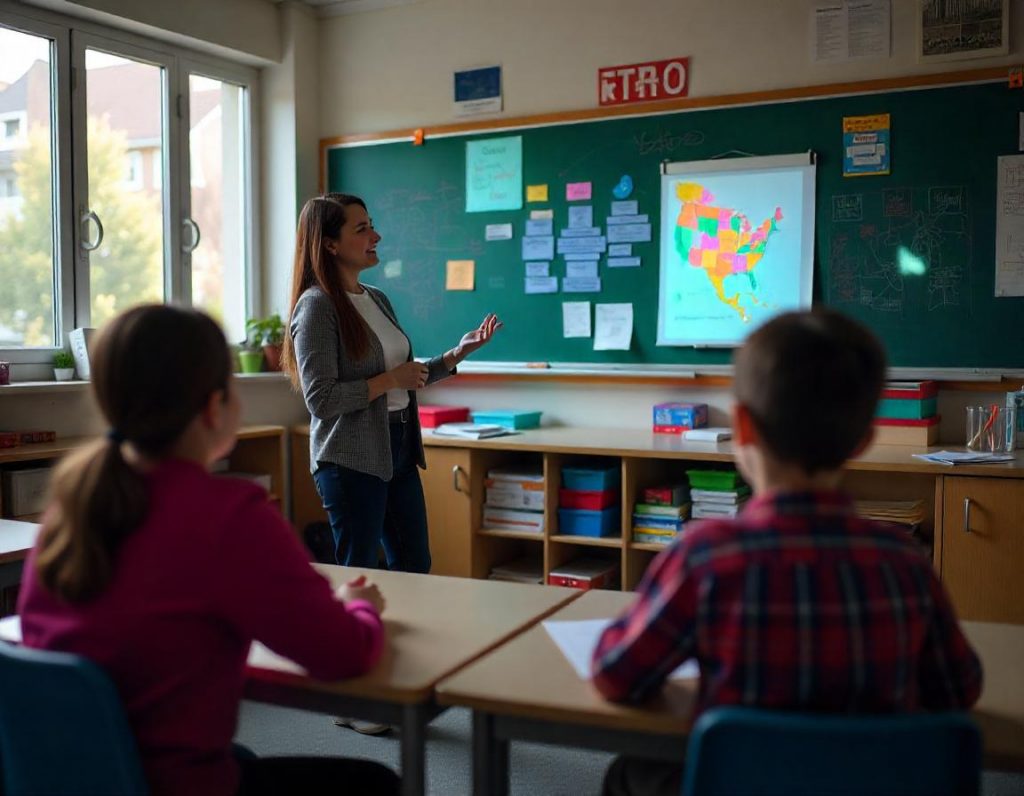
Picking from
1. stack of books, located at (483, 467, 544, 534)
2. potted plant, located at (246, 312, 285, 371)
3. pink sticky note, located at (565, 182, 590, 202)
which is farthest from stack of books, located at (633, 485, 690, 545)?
potted plant, located at (246, 312, 285, 371)

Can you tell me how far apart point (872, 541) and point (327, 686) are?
0.76 metres

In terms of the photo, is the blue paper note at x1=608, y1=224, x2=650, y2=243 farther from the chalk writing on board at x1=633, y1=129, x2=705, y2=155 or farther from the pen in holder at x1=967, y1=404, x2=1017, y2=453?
the pen in holder at x1=967, y1=404, x2=1017, y2=453

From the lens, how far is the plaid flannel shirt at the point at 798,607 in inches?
46.2

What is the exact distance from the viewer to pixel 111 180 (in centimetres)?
429

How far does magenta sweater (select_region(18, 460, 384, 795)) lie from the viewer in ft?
4.26

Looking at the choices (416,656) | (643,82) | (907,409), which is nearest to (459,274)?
(643,82)

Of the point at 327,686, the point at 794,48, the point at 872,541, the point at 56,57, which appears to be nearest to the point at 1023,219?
the point at 794,48

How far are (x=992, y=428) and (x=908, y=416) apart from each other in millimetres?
271

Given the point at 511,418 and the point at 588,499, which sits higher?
the point at 511,418

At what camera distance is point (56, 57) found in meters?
4.05

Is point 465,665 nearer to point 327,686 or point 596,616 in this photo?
point 327,686

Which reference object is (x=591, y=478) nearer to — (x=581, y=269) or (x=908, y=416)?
(x=581, y=269)

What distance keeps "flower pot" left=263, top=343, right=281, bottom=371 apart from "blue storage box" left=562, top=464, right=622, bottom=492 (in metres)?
1.53

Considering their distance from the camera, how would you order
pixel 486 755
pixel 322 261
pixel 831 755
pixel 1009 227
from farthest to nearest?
pixel 1009 227
pixel 322 261
pixel 486 755
pixel 831 755
